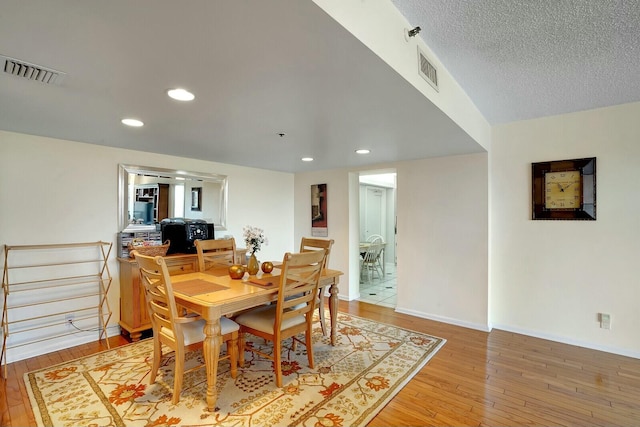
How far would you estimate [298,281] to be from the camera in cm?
233

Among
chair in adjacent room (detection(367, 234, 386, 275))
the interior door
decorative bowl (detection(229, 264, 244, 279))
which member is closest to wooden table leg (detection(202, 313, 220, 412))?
decorative bowl (detection(229, 264, 244, 279))

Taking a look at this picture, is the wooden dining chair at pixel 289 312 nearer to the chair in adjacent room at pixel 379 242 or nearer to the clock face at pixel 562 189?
the clock face at pixel 562 189

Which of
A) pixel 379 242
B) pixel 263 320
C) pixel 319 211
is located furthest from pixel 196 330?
pixel 379 242

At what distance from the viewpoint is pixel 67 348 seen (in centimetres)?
297

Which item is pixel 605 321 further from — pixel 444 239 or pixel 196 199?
pixel 196 199

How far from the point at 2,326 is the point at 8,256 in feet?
2.01

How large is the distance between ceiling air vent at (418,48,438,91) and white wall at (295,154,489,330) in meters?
1.94

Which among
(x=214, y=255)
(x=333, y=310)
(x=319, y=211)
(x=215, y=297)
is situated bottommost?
(x=333, y=310)

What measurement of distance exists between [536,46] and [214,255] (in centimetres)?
314

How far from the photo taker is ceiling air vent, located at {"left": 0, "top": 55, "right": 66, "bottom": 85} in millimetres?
1449

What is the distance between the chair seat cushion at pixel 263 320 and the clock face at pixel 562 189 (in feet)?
9.28

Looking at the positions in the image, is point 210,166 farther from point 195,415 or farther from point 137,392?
point 195,415

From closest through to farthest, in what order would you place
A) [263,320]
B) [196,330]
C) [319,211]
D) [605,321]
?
[196,330] < [263,320] < [605,321] < [319,211]

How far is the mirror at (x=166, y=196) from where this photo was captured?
3.38 metres
